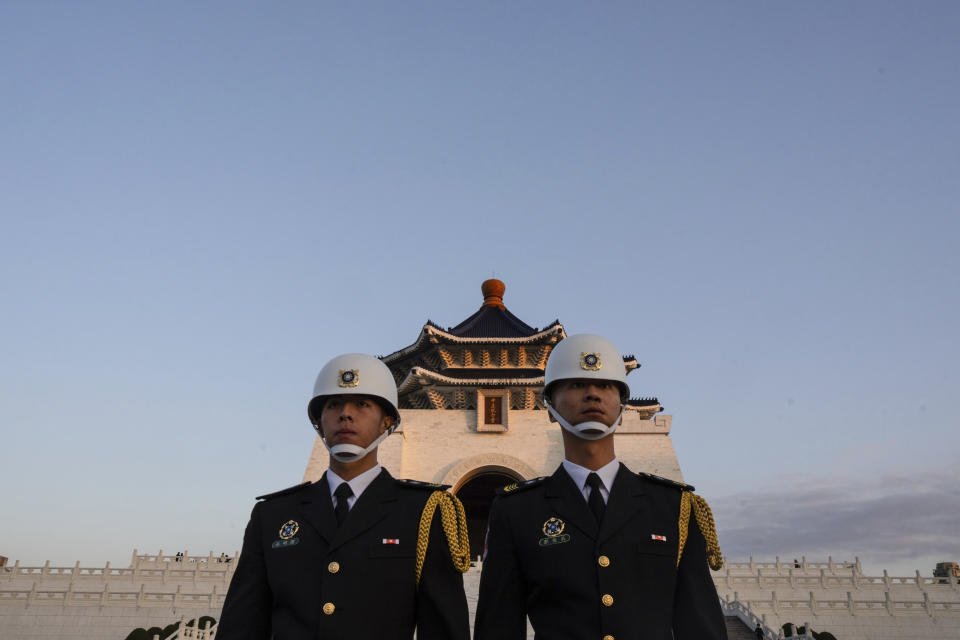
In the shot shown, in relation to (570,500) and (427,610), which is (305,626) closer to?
(427,610)

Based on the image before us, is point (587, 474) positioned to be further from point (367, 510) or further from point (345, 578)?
point (345, 578)

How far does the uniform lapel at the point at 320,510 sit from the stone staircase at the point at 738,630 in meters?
15.6

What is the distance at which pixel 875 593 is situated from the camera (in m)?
21.5

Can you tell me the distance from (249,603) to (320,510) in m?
0.59

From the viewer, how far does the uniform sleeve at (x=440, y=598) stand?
3.67 metres

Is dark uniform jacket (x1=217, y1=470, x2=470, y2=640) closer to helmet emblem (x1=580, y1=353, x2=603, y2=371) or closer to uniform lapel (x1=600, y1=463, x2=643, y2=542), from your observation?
uniform lapel (x1=600, y1=463, x2=643, y2=542)

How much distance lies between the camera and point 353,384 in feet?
13.1

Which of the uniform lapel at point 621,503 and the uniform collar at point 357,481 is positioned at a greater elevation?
the uniform collar at point 357,481

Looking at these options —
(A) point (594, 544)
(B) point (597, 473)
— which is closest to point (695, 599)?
(A) point (594, 544)

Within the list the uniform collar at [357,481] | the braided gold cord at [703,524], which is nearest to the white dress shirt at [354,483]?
the uniform collar at [357,481]

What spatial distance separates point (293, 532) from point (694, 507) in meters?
2.19

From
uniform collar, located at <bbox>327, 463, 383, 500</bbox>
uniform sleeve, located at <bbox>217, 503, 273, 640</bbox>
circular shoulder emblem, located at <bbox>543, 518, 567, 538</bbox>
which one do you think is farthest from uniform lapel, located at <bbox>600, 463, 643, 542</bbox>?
uniform sleeve, located at <bbox>217, 503, 273, 640</bbox>

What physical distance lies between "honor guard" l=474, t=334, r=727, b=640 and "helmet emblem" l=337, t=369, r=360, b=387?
1056mm

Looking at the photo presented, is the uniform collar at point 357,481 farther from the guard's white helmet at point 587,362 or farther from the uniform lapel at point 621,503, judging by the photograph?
the uniform lapel at point 621,503
